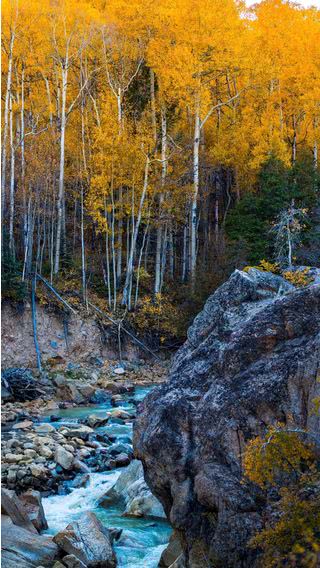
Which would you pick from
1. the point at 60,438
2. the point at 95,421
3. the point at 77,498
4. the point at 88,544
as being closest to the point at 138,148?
the point at 95,421

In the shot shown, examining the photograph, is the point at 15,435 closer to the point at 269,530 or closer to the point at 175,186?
the point at 269,530

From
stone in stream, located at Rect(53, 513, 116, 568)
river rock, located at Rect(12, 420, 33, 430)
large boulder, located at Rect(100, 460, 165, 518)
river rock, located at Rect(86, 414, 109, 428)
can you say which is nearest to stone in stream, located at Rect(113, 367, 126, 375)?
river rock, located at Rect(86, 414, 109, 428)

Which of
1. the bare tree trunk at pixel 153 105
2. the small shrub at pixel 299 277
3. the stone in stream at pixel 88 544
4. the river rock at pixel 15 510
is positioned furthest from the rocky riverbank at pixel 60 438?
the bare tree trunk at pixel 153 105

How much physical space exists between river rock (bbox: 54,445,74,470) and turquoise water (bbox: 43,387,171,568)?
0.48m

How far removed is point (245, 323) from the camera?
6.64 metres

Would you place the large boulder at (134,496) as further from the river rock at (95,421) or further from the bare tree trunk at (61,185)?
the bare tree trunk at (61,185)

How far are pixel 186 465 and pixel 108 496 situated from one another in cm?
365

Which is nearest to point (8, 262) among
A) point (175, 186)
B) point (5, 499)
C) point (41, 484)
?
point (175, 186)

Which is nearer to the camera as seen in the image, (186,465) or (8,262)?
(186,465)

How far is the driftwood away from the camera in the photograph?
1667 centimetres

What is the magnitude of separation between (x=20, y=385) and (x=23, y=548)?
33.5 ft

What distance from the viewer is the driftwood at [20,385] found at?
16.7 meters

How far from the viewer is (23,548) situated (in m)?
7.05

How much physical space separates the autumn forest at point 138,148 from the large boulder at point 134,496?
1169 centimetres
